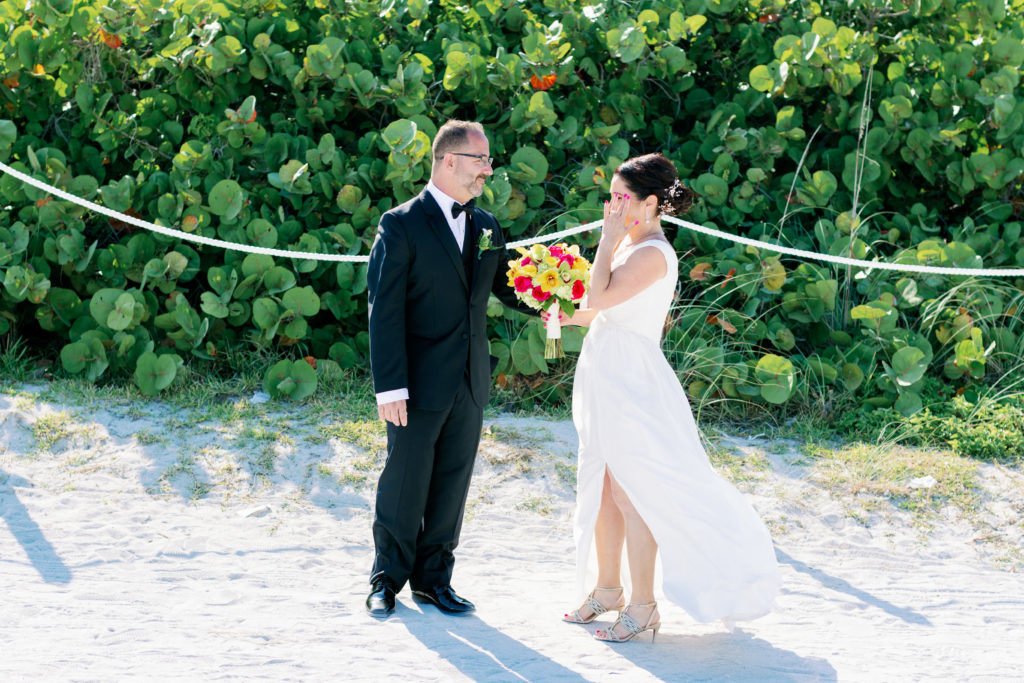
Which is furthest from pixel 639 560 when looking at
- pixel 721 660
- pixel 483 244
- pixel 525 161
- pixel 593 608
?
pixel 525 161

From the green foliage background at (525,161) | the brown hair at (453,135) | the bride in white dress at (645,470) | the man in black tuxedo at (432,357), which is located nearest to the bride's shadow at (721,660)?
the bride in white dress at (645,470)

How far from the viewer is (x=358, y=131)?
7.10 metres

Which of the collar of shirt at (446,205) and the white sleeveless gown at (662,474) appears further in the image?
the collar of shirt at (446,205)

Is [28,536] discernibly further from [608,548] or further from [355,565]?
[608,548]

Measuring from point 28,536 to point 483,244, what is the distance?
238 cm

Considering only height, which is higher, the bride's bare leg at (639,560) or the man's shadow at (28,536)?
the bride's bare leg at (639,560)

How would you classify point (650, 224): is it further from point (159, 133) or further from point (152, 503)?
point (159, 133)

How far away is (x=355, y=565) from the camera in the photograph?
14.1 ft

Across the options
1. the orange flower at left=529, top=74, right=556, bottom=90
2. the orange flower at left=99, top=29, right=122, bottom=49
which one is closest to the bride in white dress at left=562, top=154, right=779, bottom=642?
the orange flower at left=529, top=74, right=556, bottom=90

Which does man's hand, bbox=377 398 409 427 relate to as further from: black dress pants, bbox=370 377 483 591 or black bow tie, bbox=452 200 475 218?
black bow tie, bbox=452 200 475 218

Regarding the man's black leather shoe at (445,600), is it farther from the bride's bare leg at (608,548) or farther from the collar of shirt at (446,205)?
the collar of shirt at (446,205)

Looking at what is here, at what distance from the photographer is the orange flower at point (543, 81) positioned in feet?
21.7

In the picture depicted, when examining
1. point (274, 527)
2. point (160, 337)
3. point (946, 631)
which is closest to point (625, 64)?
point (160, 337)

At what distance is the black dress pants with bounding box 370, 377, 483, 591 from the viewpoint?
11.9 feet
